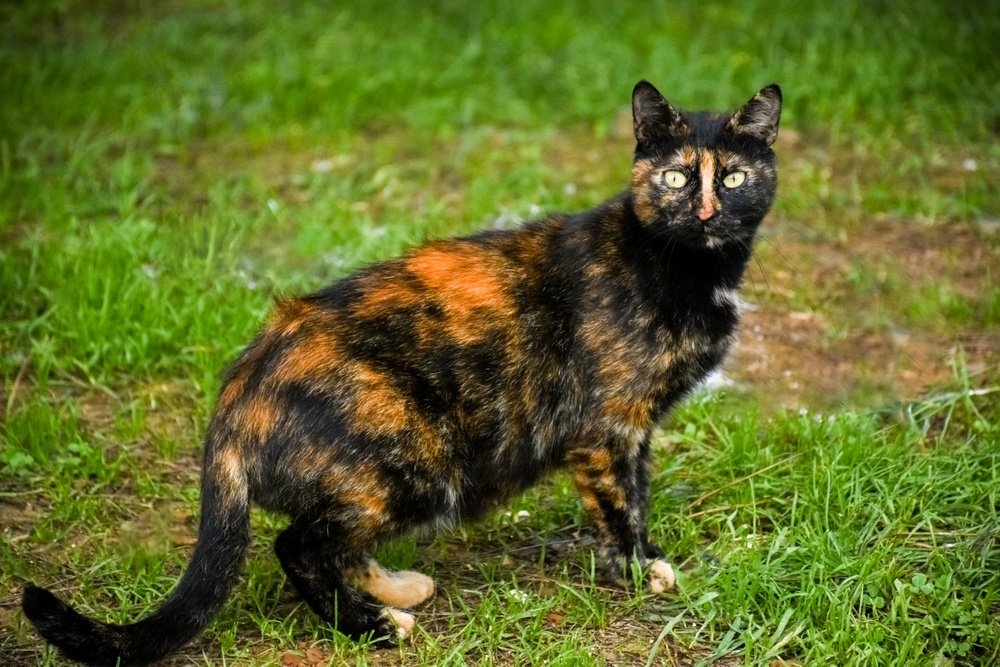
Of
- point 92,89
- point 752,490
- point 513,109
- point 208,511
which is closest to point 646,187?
point 752,490

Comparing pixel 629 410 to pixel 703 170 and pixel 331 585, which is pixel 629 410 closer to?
pixel 703 170

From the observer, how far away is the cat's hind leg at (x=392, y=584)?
13.3 ft

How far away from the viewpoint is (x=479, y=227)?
6.67 meters

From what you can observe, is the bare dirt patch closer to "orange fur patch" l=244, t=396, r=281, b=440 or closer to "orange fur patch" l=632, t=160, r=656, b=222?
"orange fur patch" l=632, t=160, r=656, b=222

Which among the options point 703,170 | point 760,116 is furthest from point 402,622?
point 760,116

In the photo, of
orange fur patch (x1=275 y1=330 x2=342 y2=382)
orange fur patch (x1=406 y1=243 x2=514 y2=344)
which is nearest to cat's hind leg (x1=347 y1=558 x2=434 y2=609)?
orange fur patch (x1=275 y1=330 x2=342 y2=382)

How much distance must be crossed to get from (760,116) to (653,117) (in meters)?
0.39

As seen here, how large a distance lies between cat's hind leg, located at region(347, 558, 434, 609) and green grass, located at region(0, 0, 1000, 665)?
74 mm

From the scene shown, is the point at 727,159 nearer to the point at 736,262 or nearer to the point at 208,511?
the point at 736,262

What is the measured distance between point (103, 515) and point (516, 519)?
A: 1597 millimetres

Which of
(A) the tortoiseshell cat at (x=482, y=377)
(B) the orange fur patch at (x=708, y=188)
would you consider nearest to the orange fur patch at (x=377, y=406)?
(A) the tortoiseshell cat at (x=482, y=377)

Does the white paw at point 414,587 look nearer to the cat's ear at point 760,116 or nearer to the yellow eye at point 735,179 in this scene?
the yellow eye at point 735,179

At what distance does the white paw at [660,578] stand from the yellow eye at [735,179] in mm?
1386

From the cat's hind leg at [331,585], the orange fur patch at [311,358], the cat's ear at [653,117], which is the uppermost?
the cat's ear at [653,117]
